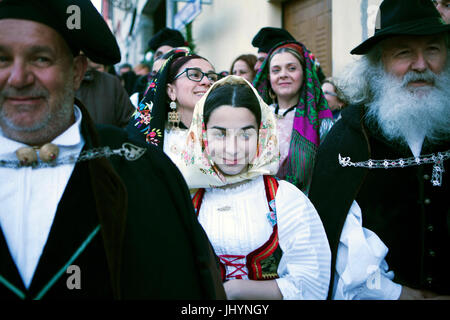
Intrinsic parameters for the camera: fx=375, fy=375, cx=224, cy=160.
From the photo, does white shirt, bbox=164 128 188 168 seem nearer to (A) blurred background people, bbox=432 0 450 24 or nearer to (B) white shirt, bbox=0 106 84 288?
(B) white shirt, bbox=0 106 84 288

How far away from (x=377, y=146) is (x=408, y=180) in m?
0.28

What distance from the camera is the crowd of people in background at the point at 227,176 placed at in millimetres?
1396

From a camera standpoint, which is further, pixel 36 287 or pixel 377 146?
pixel 377 146

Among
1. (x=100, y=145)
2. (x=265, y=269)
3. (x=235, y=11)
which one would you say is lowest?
(x=265, y=269)

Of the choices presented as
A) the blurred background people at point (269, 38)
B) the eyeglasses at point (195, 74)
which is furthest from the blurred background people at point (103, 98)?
the blurred background people at point (269, 38)

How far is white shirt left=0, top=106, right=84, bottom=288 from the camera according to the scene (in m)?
1.36

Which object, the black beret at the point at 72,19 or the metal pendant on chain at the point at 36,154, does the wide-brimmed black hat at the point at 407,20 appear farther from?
the metal pendant on chain at the point at 36,154

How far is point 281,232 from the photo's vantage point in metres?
2.00

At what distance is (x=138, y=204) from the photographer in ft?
4.83

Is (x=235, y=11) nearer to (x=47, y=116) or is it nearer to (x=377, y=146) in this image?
(x=377, y=146)

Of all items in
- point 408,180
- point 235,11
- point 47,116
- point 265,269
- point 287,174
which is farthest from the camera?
point 235,11

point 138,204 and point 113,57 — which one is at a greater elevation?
point 113,57
